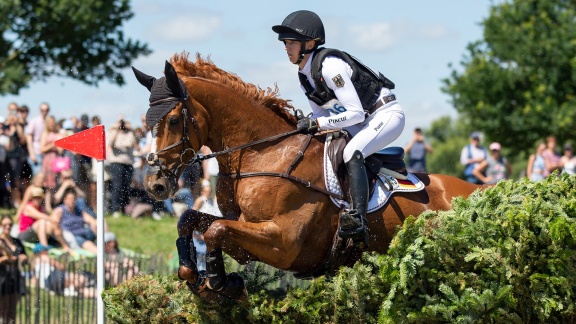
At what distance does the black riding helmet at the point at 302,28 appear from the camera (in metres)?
6.86

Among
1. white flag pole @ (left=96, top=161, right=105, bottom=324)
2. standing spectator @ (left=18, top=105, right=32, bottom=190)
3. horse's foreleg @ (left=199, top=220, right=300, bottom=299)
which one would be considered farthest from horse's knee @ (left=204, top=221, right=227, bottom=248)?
standing spectator @ (left=18, top=105, right=32, bottom=190)

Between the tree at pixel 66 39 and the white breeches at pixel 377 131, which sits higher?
the tree at pixel 66 39

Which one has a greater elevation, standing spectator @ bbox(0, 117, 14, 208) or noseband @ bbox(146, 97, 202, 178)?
standing spectator @ bbox(0, 117, 14, 208)

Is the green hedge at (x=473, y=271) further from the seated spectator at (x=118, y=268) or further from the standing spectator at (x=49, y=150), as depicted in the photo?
the standing spectator at (x=49, y=150)

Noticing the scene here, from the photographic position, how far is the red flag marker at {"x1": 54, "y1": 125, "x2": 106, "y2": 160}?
7590mm

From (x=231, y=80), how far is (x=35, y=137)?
25.1 ft

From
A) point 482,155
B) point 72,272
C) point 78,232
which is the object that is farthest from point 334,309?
point 482,155

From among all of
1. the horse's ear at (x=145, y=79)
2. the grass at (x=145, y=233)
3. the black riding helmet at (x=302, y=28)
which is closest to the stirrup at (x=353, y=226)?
the black riding helmet at (x=302, y=28)

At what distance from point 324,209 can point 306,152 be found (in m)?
0.46

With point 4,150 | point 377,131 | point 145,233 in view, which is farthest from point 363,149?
point 145,233

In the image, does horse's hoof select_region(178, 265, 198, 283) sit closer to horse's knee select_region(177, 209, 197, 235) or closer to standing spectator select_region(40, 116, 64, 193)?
horse's knee select_region(177, 209, 197, 235)

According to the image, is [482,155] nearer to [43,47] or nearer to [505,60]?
[43,47]

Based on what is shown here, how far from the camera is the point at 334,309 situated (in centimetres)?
670

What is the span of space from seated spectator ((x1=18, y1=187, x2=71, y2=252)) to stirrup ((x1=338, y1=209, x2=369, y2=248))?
19.0 feet
